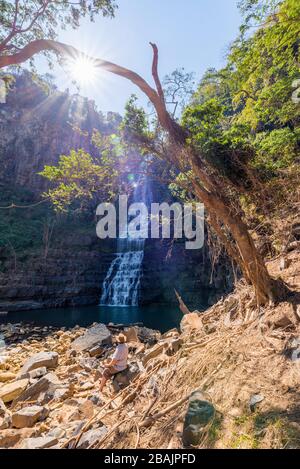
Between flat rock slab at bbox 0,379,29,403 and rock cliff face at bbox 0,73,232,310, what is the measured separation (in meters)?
14.6

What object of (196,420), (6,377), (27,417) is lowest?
(6,377)

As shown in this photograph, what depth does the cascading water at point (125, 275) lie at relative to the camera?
2325cm

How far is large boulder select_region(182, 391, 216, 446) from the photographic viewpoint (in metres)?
1.81

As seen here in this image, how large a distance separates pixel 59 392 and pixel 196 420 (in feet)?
10.4

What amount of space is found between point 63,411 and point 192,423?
8.26 feet

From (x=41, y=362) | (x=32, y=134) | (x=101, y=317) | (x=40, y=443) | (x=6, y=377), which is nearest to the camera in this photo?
(x=40, y=443)

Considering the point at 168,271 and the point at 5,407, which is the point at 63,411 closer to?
the point at 5,407

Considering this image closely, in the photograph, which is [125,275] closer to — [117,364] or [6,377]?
[6,377]

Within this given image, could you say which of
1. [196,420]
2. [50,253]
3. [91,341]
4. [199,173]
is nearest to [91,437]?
[196,420]

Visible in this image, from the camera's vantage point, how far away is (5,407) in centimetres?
391

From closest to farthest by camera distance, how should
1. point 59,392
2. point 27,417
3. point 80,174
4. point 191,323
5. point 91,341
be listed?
1. point 27,417
2. point 80,174
3. point 59,392
4. point 191,323
5. point 91,341

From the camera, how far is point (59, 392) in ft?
13.5

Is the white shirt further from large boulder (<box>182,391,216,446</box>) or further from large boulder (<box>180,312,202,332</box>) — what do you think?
large boulder (<box>182,391,216,446</box>)

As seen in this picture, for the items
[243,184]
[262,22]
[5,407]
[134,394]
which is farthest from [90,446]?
[262,22]
